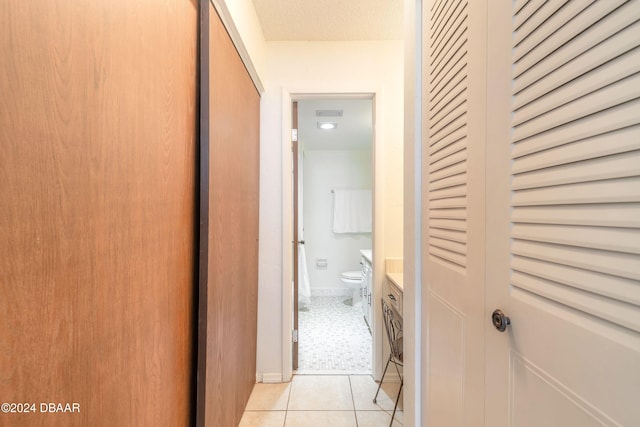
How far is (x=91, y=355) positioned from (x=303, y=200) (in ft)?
12.5

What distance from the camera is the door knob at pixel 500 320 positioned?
0.54m

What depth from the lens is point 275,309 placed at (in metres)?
1.94

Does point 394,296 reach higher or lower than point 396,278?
lower

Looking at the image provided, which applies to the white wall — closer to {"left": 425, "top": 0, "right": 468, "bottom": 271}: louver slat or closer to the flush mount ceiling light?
{"left": 425, "top": 0, "right": 468, "bottom": 271}: louver slat

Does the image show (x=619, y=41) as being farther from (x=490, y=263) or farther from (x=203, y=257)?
(x=203, y=257)

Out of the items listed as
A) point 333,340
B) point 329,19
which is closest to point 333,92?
point 329,19

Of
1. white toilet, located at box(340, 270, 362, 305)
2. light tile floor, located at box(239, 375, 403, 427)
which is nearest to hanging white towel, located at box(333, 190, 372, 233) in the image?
white toilet, located at box(340, 270, 362, 305)

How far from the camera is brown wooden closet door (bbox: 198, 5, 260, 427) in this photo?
1078 millimetres

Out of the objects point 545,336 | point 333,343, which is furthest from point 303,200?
point 545,336

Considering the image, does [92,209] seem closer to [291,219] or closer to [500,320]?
[500,320]

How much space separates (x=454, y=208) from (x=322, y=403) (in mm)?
1632

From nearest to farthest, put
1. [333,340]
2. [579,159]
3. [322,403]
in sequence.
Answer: [579,159] < [322,403] < [333,340]

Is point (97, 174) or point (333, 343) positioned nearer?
point (97, 174)

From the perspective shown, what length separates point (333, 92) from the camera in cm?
196
